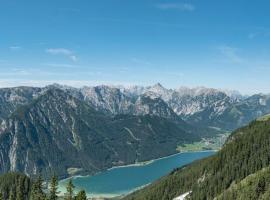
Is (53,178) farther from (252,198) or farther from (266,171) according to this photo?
(266,171)

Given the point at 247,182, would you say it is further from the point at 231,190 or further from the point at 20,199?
the point at 20,199

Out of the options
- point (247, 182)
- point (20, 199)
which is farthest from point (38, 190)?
point (247, 182)

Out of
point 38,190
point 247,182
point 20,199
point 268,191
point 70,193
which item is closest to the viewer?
point 70,193

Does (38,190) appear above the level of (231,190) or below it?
above

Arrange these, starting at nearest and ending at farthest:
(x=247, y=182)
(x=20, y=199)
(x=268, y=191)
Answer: (x=20, y=199) → (x=268, y=191) → (x=247, y=182)

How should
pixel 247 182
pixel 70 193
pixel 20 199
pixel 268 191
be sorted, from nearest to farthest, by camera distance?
pixel 70 193 < pixel 20 199 < pixel 268 191 < pixel 247 182

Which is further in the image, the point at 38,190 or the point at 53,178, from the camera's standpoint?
the point at 38,190

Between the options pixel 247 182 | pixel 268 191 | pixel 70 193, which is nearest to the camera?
pixel 70 193

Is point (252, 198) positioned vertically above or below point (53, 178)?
below

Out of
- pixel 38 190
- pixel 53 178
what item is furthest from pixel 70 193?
pixel 38 190

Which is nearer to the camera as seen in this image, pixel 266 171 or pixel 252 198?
pixel 252 198
